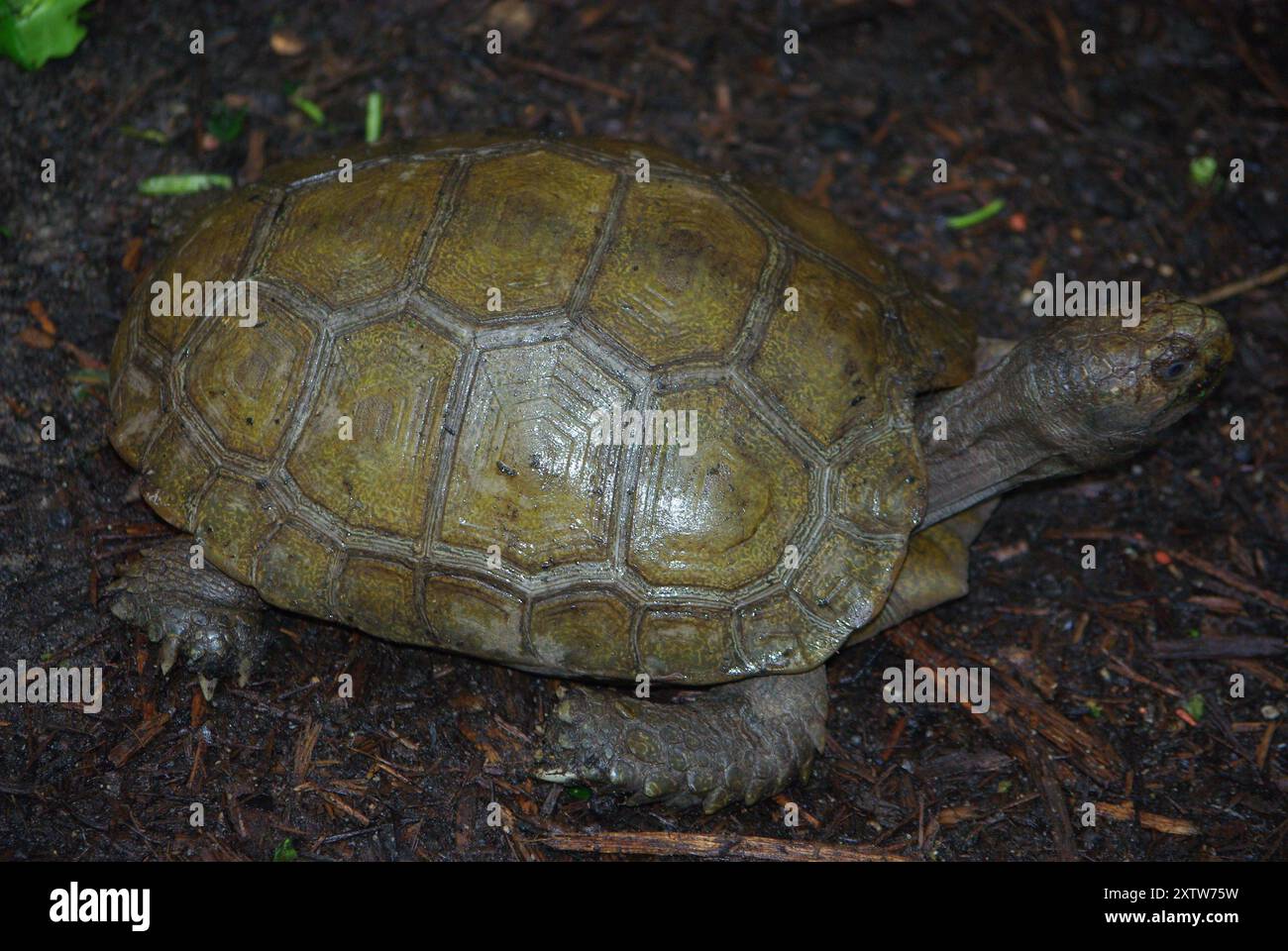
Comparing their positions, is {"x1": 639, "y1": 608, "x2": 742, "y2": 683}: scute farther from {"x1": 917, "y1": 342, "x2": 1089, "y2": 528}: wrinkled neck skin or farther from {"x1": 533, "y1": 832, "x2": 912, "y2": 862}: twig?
{"x1": 917, "y1": 342, "x2": 1089, "y2": 528}: wrinkled neck skin

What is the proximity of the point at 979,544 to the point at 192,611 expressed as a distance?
3844 millimetres

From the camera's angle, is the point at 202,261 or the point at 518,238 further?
the point at 202,261

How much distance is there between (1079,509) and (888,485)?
177 cm

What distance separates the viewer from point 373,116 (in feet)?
21.8

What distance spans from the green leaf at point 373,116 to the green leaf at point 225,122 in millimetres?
729

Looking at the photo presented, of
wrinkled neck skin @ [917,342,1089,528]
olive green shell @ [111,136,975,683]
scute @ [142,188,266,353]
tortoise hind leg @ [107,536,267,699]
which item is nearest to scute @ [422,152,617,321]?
olive green shell @ [111,136,975,683]

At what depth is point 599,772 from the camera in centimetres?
468

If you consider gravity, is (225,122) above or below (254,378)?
above

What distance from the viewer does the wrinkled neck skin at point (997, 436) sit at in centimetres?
489

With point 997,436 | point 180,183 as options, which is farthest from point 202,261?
point 997,436

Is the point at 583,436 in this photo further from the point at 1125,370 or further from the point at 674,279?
the point at 1125,370

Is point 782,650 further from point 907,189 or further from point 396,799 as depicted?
point 907,189

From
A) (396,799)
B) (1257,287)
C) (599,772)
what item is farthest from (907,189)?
(396,799)

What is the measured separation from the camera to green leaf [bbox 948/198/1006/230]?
670 centimetres
